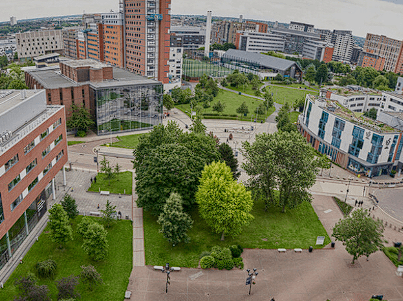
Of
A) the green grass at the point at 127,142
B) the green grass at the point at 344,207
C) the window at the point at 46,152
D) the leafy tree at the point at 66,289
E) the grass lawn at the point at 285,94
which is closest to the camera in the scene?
the leafy tree at the point at 66,289

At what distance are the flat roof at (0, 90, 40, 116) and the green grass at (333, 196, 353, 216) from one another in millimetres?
49218

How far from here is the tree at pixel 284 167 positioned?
47281mm

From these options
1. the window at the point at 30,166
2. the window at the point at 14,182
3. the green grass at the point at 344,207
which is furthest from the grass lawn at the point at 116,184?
the green grass at the point at 344,207

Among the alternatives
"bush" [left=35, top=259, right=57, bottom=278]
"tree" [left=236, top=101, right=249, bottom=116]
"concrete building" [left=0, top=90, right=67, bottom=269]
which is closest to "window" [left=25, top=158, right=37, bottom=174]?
"concrete building" [left=0, top=90, right=67, bottom=269]

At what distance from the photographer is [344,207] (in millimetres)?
53812

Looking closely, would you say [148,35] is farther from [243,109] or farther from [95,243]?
[95,243]

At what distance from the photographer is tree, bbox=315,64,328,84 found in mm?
156375

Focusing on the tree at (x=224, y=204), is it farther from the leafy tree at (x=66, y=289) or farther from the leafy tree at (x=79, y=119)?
the leafy tree at (x=79, y=119)

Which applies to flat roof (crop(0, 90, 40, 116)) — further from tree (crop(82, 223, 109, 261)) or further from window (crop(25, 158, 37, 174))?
tree (crop(82, 223, 109, 261))


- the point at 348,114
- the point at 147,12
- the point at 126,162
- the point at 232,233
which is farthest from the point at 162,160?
the point at 147,12

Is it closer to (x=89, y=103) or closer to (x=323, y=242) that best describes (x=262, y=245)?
(x=323, y=242)

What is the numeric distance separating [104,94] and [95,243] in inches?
1809

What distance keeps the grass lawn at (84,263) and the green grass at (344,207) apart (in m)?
32.9

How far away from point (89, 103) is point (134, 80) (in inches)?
491
